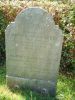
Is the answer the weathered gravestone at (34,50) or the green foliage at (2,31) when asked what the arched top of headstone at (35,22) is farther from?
the green foliage at (2,31)

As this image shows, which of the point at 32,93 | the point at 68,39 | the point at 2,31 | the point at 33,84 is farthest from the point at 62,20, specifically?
the point at 32,93

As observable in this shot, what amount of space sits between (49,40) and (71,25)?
137 cm

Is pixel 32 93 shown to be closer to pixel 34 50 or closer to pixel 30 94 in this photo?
pixel 30 94

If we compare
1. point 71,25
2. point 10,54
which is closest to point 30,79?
point 10,54

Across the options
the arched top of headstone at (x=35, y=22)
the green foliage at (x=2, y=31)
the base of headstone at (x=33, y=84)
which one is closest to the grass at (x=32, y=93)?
the base of headstone at (x=33, y=84)

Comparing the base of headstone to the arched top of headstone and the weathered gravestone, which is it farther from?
the arched top of headstone

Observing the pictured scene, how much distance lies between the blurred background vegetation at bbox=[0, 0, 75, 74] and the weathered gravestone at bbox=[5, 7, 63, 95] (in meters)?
1.27

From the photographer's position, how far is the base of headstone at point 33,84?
240 inches

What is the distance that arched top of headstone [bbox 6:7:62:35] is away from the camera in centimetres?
578

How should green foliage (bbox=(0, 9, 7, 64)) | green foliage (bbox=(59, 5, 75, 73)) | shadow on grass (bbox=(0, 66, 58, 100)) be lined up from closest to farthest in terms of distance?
shadow on grass (bbox=(0, 66, 58, 100)) → green foliage (bbox=(59, 5, 75, 73)) → green foliage (bbox=(0, 9, 7, 64))

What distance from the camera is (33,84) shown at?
615cm

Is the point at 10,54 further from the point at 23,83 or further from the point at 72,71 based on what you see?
the point at 72,71

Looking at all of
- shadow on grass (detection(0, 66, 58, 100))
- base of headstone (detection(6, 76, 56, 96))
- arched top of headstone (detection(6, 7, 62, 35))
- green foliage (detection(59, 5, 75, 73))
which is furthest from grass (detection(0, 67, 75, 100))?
arched top of headstone (detection(6, 7, 62, 35))

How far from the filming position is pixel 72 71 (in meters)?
7.48
